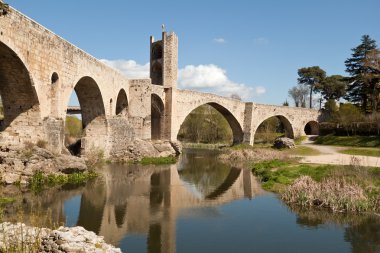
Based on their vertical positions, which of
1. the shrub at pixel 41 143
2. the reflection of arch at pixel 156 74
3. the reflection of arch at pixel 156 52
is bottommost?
the shrub at pixel 41 143

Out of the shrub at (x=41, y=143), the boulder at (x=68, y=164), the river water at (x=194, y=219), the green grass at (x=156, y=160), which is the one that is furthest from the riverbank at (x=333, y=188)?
the shrub at (x=41, y=143)

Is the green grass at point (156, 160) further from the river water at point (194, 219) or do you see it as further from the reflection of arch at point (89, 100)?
the river water at point (194, 219)

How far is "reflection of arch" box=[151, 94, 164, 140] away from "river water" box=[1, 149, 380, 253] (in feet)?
52.0

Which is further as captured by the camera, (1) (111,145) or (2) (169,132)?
(2) (169,132)

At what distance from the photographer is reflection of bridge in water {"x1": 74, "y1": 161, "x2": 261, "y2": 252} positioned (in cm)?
1005

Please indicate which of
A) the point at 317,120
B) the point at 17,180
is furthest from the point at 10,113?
the point at 317,120

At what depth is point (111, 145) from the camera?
84.1 ft

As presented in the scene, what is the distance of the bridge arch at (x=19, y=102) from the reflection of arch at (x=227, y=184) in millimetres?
8363

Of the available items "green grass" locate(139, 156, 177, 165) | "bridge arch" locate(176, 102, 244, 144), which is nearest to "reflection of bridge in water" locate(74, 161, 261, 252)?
"green grass" locate(139, 156, 177, 165)

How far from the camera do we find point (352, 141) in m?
36.8

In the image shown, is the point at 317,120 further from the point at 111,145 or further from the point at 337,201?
the point at 337,201

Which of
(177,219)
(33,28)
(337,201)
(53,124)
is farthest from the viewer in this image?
(53,124)

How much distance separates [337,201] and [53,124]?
12.4 metres

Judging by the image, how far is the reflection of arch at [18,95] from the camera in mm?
14812
